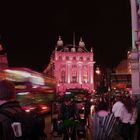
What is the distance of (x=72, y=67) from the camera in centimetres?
16888

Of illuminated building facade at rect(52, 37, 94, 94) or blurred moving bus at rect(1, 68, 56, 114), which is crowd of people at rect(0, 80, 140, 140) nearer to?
blurred moving bus at rect(1, 68, 56, 114)

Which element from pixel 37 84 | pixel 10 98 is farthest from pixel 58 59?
pixel 10 98

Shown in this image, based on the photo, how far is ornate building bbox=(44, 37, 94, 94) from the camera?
532 ft

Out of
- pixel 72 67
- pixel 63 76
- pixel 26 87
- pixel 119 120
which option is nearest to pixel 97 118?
pixel 119 120

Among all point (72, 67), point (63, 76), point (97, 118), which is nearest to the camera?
point (97, 118)

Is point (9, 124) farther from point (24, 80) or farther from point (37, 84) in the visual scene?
point (37, 84)

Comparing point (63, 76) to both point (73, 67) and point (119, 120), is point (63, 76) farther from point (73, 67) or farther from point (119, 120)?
point (119, 120)

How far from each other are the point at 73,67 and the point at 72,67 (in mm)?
378

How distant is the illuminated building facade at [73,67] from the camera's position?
16212cm

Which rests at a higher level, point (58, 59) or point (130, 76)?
point (58, 59)

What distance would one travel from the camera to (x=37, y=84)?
97.2 feet

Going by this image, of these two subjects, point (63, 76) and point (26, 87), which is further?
point (63, 76)

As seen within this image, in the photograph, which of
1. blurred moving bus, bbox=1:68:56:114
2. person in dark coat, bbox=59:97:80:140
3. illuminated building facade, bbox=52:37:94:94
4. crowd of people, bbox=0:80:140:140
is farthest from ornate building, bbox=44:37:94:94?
person in dark coat, bbox=59:97:80:140

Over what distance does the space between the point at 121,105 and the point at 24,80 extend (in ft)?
44.5
